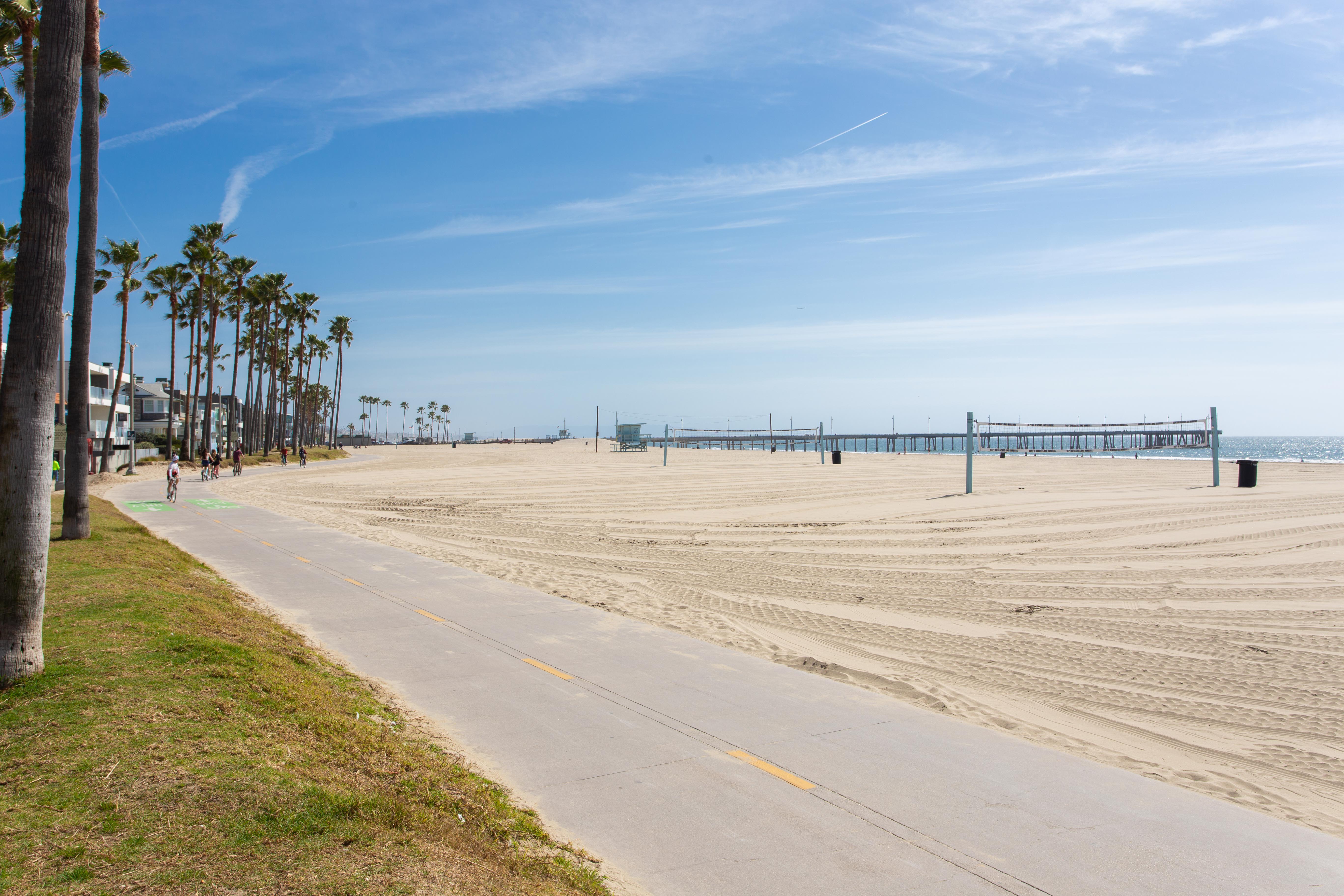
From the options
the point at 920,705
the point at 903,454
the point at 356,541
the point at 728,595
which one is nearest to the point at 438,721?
the point at 920,705

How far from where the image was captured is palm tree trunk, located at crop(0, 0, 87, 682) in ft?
17.7

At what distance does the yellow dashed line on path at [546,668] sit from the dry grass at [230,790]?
1537mm

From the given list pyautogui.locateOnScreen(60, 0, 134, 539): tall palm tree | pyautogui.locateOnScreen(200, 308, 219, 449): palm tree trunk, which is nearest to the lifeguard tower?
pyautogui.locateOnScreen(200, 308, 219, 449): palm tree trunk

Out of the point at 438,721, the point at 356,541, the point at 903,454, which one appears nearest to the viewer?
the point at 438,721

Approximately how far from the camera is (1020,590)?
11320 millimetres

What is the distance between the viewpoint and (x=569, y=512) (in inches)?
890

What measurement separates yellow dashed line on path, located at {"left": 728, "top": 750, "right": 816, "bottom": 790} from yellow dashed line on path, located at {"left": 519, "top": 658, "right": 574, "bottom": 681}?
218 cm

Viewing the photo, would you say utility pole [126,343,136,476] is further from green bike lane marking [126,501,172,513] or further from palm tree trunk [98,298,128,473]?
green bike lane marking [126,501,172,513]

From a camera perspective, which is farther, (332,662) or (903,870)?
(332,662)

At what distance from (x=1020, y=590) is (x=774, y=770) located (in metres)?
7.64

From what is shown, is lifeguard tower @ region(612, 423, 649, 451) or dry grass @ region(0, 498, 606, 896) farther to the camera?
lifeguard tower @ region(612, 423, 649, 451)

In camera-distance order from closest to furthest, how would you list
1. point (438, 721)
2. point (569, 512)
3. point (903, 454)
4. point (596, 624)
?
point (438, 721), point (596, 624), point (569, 512), point (903, 454)

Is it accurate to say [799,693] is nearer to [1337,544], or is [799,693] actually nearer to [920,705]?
[920,705]

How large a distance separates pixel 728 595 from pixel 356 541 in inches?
344
